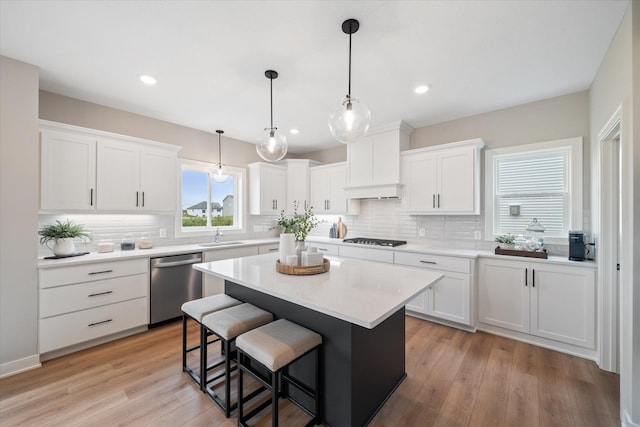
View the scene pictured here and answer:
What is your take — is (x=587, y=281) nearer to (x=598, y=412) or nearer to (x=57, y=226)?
(x=598, y=412)

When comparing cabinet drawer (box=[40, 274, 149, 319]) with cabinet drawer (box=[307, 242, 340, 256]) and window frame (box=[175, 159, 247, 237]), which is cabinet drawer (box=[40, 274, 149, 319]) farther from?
cabinet drawer (box=[307, 242, 340, 256])

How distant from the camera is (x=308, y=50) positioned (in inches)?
87.7

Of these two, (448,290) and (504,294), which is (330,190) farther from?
(504,294)

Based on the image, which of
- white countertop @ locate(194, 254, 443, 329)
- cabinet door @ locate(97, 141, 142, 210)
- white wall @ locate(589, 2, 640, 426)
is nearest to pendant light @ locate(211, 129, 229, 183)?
cabinet door @ locate(97, 141, 142, 210)

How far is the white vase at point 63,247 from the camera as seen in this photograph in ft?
9.28

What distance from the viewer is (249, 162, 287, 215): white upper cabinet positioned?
487 centimetres

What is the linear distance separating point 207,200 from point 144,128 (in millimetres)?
1370

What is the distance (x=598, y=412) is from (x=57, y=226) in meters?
5.10

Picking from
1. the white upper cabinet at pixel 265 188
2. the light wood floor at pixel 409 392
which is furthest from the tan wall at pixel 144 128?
the light wood floor at pixel 409 392

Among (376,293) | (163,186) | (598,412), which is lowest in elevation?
(598,412)

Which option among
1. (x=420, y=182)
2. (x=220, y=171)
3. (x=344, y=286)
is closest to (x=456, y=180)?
(x=420, y=182)

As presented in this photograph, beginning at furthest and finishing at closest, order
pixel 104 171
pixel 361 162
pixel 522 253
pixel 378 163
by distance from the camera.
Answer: pixel 361 162, pixel 378 163, pixel 104 171, pixel 522 253

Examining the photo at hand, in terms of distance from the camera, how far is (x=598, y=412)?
191 centimetres

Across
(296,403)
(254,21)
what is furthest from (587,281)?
(254,21)
